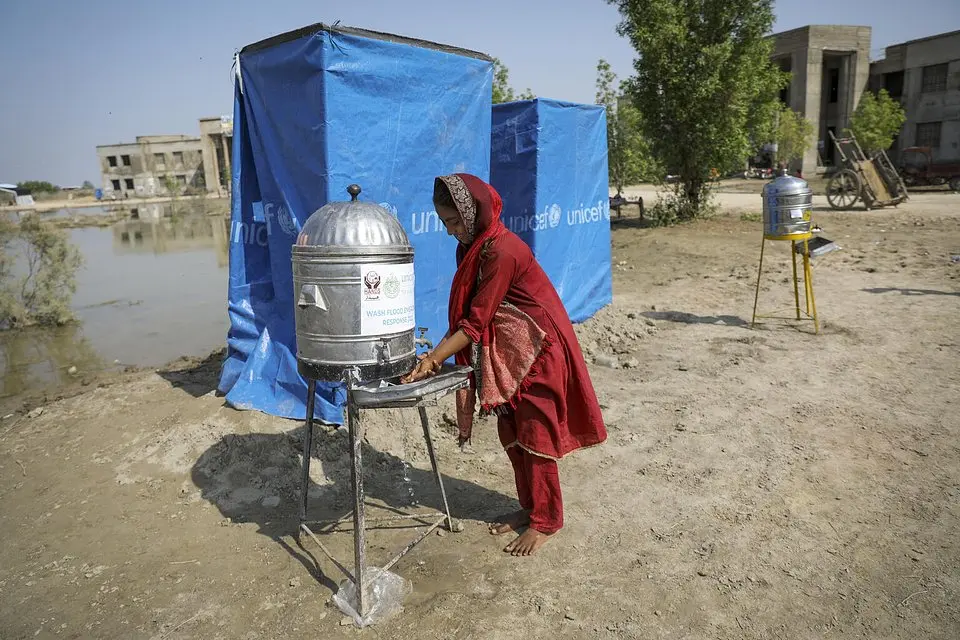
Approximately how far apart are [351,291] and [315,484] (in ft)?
5.38

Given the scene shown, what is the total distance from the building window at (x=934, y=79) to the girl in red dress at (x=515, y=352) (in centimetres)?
3283

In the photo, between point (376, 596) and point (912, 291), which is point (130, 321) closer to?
point (376, 596)

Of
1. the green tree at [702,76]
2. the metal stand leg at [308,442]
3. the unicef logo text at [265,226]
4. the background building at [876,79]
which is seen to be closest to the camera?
the metal stand leg at [308,442]

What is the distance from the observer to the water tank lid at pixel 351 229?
2088 millimetres

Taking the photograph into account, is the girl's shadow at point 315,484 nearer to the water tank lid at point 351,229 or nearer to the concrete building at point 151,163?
the water tank lid at point 351,229

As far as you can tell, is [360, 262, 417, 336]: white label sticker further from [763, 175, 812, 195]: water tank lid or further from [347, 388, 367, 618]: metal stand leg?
[763, 175, 812, 195]: water tank lid

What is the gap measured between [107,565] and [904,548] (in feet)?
11.2

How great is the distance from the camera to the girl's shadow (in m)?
3.11

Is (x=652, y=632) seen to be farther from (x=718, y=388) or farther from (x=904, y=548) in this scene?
(x=718, y=388)

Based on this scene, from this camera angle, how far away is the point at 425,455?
147 inches

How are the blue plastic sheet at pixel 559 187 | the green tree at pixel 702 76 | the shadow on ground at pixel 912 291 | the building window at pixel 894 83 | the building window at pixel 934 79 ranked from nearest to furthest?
the blue plastic sheet at pixel 559 187, the shadow on ground at pixel 912 291, the green tree at pixel 702 76, the building window at pixel 934 79, the building window at pixel 894 83

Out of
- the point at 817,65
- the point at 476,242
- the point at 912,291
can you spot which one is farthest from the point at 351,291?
the point at 817,65

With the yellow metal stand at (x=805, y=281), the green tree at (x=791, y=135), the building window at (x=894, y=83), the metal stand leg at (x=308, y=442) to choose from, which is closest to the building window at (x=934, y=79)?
the building window at (x=894, y=83)

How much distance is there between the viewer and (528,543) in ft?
8.92
